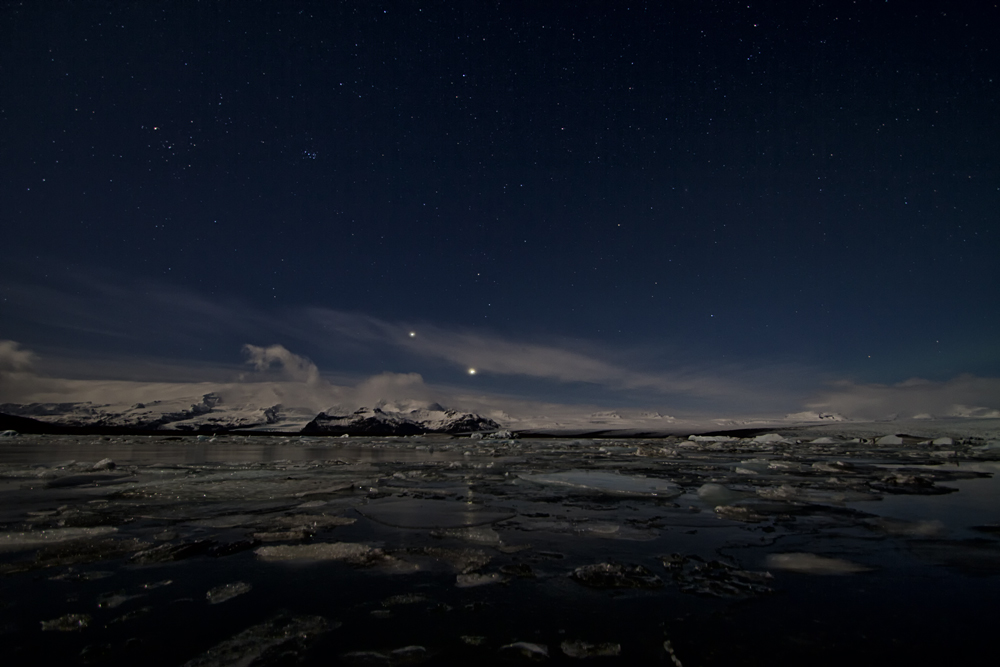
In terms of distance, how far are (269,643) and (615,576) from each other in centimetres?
187

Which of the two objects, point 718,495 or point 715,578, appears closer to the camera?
point 715,578

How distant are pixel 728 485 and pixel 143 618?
737 centimetres

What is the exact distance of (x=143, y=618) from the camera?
2.08 m

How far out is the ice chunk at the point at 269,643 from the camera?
173cm

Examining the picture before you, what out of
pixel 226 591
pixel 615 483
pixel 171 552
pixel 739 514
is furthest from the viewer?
pixel 615 483

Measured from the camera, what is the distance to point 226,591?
244 cm

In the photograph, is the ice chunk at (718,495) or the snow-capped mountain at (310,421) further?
the snow-capped mountain at (310,421)

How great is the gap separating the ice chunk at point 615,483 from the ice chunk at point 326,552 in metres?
4.03

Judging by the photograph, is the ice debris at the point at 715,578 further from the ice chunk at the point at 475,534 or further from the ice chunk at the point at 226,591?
the ice chunk at the point at 226,591

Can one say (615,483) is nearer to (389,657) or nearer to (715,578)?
(715,578)

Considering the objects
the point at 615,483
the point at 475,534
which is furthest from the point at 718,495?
the point at 475,534

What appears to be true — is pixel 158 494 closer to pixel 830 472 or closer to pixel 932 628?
pixel 932 628

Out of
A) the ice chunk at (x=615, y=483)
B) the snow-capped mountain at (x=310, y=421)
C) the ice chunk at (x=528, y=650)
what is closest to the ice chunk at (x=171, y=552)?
the ice chunk at (x=528, y=650)

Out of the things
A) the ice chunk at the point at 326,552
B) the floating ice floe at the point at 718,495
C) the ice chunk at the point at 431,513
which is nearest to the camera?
the ice chunk at the point at 326,552
